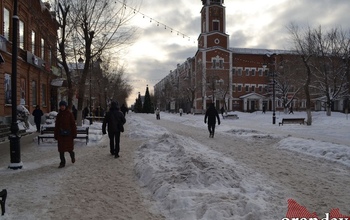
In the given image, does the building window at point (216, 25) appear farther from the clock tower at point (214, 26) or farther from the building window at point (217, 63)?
the building window at point (217, 63)

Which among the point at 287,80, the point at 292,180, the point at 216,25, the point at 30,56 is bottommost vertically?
the point at 292,180

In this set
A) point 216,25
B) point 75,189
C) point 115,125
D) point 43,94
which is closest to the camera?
point 75,189

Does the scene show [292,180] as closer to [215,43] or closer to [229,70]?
[215,43]

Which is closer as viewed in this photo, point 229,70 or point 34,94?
point 34,94

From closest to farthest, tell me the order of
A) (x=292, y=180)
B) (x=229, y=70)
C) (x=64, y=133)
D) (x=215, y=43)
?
1. (x=292, y=180)
2. (x=64, y=133)
3. (x=215, y=43)
4. (x=229, y=70)

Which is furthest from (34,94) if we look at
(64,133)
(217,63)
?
(217,63)

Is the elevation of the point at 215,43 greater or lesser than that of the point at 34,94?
greater

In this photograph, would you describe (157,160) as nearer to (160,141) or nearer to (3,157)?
(160,141)

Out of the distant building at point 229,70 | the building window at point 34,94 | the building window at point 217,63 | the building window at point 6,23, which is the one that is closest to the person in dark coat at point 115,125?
the building window at point 6,23

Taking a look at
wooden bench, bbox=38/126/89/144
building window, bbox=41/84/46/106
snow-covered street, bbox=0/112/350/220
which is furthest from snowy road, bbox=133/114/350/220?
building window, bbox=41/84/46/106

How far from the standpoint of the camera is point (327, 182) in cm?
717

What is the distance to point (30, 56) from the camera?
2273cm

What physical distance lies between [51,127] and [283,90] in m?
50.3

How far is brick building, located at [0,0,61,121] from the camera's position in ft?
58.0
